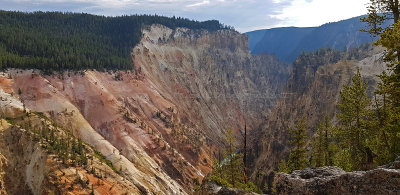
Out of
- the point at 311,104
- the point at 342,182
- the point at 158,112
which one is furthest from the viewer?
the point at 311,104

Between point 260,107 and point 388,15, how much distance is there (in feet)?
426

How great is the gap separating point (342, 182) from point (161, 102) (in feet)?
273

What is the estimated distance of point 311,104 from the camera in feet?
291

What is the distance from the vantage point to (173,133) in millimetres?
83000

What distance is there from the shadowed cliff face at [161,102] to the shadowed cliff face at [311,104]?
15824 millimetres

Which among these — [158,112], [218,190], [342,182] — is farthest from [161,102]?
[342,182]

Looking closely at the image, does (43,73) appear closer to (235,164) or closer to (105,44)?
(105,44)

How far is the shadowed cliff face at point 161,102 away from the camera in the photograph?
198 ft

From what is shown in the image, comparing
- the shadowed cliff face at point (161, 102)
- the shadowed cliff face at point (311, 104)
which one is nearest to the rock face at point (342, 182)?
the shadowed cliff face at point (161, 102)

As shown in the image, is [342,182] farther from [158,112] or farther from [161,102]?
[161,102]

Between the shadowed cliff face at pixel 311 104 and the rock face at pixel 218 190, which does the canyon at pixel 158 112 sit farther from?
the rock face at pixel 218 190

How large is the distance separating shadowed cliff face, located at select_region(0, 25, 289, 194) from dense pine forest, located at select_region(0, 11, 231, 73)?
3.38m

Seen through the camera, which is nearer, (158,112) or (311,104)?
(158,112)

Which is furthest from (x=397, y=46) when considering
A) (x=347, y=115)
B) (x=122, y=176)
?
(x=122, y=176)
